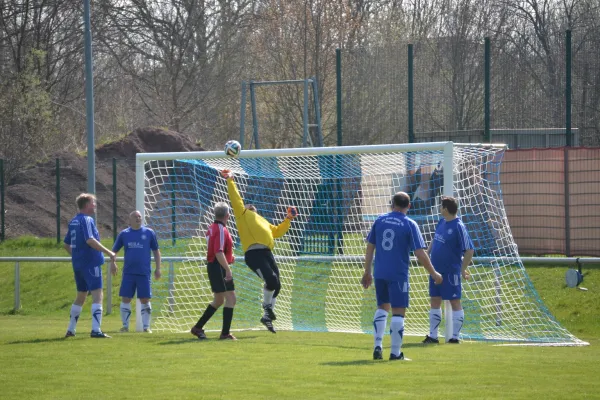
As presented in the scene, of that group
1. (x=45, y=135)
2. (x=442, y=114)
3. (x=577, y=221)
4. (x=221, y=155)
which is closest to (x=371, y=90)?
(x=442, y=114)

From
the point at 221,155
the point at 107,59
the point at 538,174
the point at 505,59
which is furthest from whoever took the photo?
the point at 107,59

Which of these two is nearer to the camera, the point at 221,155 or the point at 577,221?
the point at 221,155

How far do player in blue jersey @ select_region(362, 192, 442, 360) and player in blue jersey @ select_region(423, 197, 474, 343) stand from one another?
1.88 m

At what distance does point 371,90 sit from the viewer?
21.7 metres

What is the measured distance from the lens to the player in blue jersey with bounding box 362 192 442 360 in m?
10.1

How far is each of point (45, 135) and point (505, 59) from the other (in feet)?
47.8

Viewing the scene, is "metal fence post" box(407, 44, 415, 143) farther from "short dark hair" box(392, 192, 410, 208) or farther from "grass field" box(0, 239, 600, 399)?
"short dark hair" box(392, 192, 410, 208)

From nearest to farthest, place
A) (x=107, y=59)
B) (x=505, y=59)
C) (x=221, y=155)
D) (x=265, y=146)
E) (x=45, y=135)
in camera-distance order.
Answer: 1. (x=221, y=155)
2. (x=505, y=59)
3. (x=45, y=135)
4. (x=265, y=146)
5. (x=107, y=59)

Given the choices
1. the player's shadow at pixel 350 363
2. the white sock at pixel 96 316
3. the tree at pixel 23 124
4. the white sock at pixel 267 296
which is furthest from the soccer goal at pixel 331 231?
the tree at pixel 23 124

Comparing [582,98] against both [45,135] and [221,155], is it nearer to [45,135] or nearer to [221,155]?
[221,155]

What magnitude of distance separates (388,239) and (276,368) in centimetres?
184

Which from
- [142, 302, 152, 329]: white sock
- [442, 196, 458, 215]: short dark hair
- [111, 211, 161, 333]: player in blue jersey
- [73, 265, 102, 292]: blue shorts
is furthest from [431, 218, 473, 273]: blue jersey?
[142, 302, 152, 329]: white sock

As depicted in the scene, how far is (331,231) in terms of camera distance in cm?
1730

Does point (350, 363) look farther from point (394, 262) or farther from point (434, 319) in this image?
point (434, 319)
